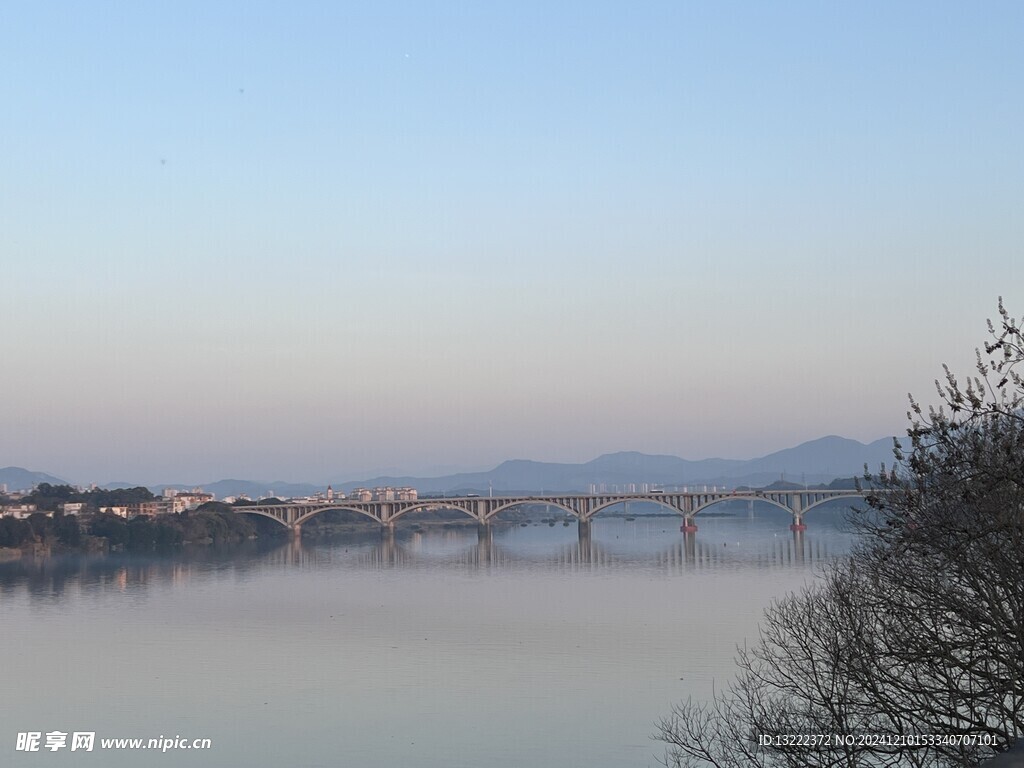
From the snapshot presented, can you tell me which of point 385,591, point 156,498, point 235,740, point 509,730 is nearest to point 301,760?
point 235,740

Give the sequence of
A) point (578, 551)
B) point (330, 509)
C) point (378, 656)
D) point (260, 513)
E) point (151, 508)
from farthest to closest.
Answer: point (151, 508)
point (260, 513)
point (330, 509)
point (578, 551)
point (378, 656)

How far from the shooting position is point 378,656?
3047cm

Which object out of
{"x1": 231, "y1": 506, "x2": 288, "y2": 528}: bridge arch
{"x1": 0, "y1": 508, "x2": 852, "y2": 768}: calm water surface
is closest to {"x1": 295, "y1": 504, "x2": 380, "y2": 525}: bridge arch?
{"x1": 231, "y1": 506, "x2": 288, "y2": 528}: bridge arch

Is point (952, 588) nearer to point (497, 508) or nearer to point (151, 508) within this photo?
point (497, 508)

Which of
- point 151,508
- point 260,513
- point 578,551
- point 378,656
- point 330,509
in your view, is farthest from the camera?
point 151,508

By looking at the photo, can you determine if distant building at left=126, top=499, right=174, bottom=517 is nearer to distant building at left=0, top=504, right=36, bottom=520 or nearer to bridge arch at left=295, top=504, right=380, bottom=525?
distant building at left=0, top=504, right=36, bottom=520

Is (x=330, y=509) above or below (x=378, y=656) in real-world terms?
above

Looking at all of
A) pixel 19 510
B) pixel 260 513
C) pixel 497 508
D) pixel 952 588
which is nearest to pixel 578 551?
pixel 497 508

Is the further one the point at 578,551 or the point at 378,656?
the point at 578,551

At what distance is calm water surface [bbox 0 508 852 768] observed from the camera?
20609 mm

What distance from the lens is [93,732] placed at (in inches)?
875

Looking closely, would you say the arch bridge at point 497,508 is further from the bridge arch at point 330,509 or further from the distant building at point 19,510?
the distant building at point 19,510

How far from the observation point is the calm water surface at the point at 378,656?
2061 centimetres

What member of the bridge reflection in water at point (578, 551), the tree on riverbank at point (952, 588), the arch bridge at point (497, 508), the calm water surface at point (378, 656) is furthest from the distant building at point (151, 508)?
the tree on riverbank at point (952, 588)
